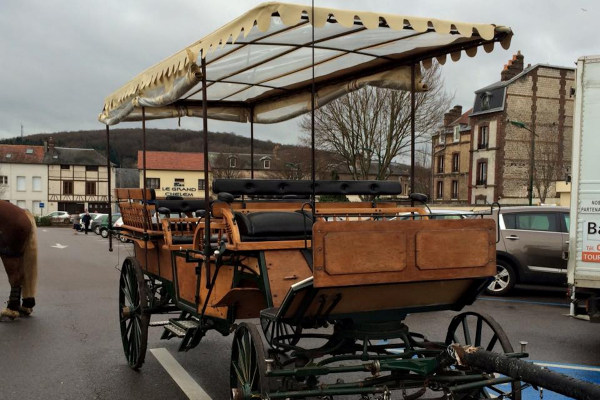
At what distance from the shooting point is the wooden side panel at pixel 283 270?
434cm

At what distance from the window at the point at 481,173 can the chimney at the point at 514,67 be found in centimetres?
694

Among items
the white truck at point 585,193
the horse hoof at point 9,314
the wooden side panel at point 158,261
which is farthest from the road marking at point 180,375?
the white truck at point 585,193

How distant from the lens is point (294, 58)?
6324mm

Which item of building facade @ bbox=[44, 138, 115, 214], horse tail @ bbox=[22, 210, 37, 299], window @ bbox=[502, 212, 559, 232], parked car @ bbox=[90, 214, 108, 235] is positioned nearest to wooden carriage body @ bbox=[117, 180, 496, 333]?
horse tail @ bbox=[22, 210, 37, 299]

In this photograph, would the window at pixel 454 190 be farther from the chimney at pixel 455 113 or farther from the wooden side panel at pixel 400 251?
the wooden side panel at pixel 400 251

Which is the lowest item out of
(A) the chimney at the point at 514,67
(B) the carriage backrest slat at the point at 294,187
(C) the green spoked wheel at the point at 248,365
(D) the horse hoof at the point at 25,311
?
(D) the horse hoof at the point at 25,311

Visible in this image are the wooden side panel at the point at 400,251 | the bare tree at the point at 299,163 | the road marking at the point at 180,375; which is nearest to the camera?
the wooden side panel at the point at 400,251

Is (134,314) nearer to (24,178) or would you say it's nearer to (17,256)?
(17,256)

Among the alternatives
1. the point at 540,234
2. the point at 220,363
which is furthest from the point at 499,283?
the point at 220,363

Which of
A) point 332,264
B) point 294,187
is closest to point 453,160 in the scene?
point 294,187

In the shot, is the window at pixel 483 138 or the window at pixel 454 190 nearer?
the window at pixel 483 138

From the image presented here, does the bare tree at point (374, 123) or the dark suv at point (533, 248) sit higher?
the bare tree at point (374, 123)

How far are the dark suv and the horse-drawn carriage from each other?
6172mm

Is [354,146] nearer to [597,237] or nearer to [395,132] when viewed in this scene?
[395,132]
